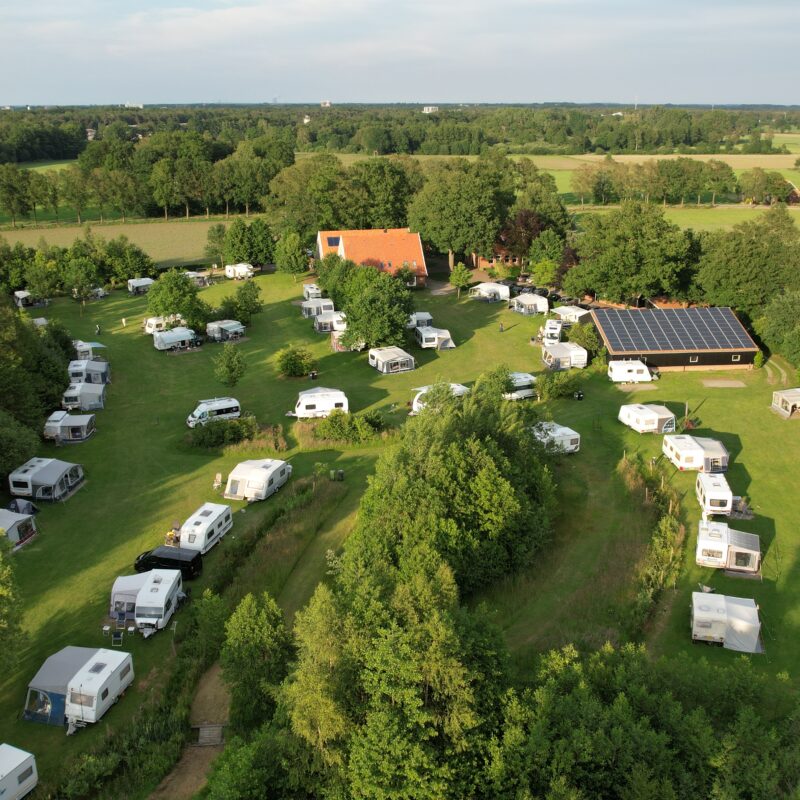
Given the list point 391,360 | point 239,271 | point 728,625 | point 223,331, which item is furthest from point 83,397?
point 728,625

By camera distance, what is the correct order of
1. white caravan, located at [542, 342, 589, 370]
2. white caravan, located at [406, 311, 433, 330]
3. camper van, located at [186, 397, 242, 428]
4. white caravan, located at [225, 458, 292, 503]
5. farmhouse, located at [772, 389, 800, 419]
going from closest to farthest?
white caravan, located at [225, 458, 292, 503], camper van, located at [186, 397, 242, 428], farmhouse, located at [772, 389, 800, 419], white caravan, located at [542, 342, 589, 370], white caravan, located at [406, 311, 433, 330]

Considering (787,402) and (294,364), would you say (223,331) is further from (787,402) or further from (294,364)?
(787,402)

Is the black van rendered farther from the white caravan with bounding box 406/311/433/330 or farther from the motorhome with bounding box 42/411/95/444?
the white caravan with bounding box 406/311/433/330

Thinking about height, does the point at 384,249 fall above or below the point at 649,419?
above

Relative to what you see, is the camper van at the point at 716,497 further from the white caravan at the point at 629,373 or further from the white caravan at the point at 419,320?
the white caravan at the point at 419,320

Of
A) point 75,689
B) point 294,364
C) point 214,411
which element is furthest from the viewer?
point 294,364

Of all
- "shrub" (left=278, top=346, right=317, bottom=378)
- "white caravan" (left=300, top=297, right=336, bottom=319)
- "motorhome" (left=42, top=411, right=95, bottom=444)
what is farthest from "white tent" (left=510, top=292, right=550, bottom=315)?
"motorhome" (left=42, top=411, right=95, bottom=444)
